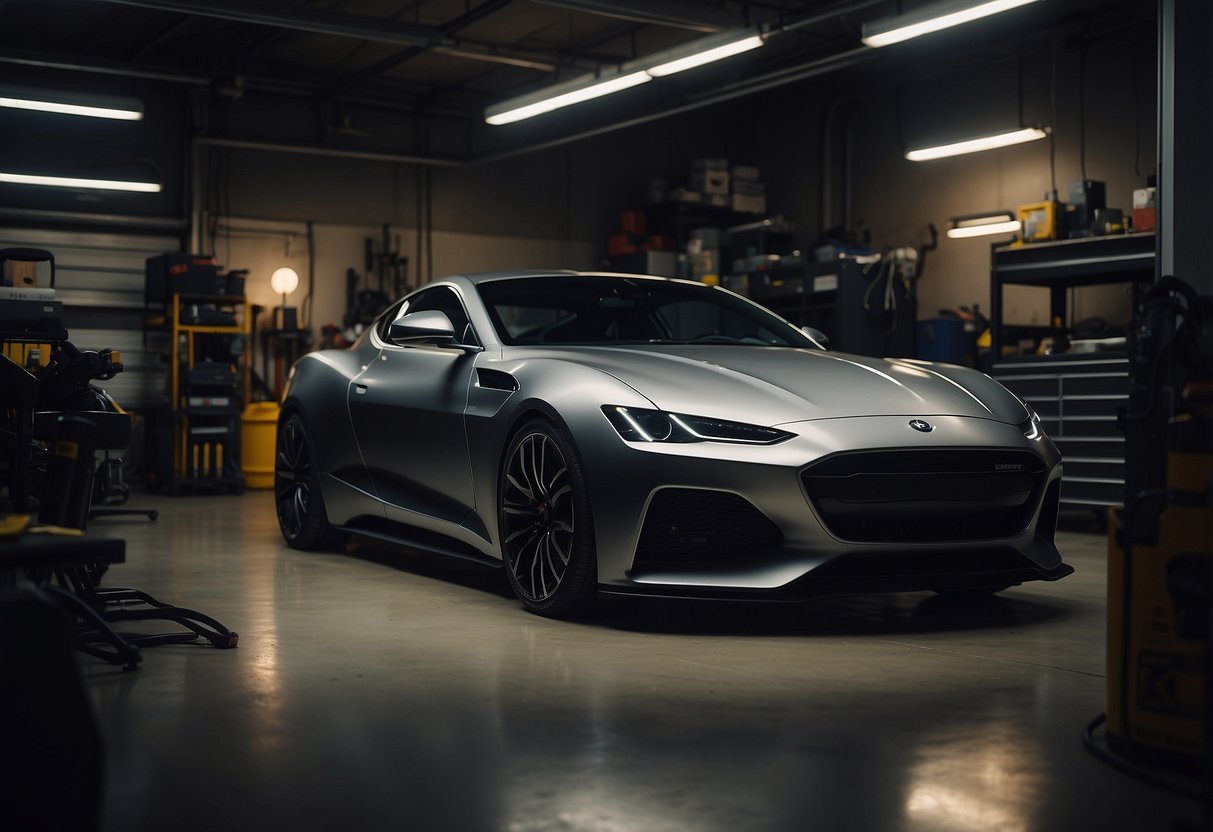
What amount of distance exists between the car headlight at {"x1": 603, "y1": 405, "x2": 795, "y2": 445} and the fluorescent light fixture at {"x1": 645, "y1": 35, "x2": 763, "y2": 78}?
583 cm

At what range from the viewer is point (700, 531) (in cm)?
379

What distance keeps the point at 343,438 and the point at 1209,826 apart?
4266 mm

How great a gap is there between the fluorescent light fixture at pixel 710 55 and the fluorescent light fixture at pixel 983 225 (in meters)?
3.81

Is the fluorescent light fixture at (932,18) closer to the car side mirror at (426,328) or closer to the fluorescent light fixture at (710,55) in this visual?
the fluorescent light fixture at (710,55)

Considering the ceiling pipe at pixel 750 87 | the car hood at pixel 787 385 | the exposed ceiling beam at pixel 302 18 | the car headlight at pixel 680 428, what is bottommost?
the car headlight at pixel 680 428

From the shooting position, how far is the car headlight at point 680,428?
12.3 feet

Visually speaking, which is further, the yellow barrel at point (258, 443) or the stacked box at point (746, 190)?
the stacked box at point (746, 190)

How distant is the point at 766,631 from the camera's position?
3.92m

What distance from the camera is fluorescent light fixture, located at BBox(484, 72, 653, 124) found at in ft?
32.8

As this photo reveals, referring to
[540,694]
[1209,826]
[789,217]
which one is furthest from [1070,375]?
[789,217]

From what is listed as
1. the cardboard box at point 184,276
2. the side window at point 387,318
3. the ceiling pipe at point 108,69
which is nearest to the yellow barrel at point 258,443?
the cardboard box at point 184,276

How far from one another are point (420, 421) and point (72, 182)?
8.05 metres

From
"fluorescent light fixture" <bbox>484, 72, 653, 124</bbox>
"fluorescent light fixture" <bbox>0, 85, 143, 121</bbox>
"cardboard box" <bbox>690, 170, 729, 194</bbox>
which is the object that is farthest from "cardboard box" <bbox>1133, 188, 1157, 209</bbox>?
"fluorescent light fixture" <bbox>0, 85, 143, 121</bbox>

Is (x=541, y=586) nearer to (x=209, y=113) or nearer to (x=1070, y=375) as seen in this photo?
(x=1070, y=375)
